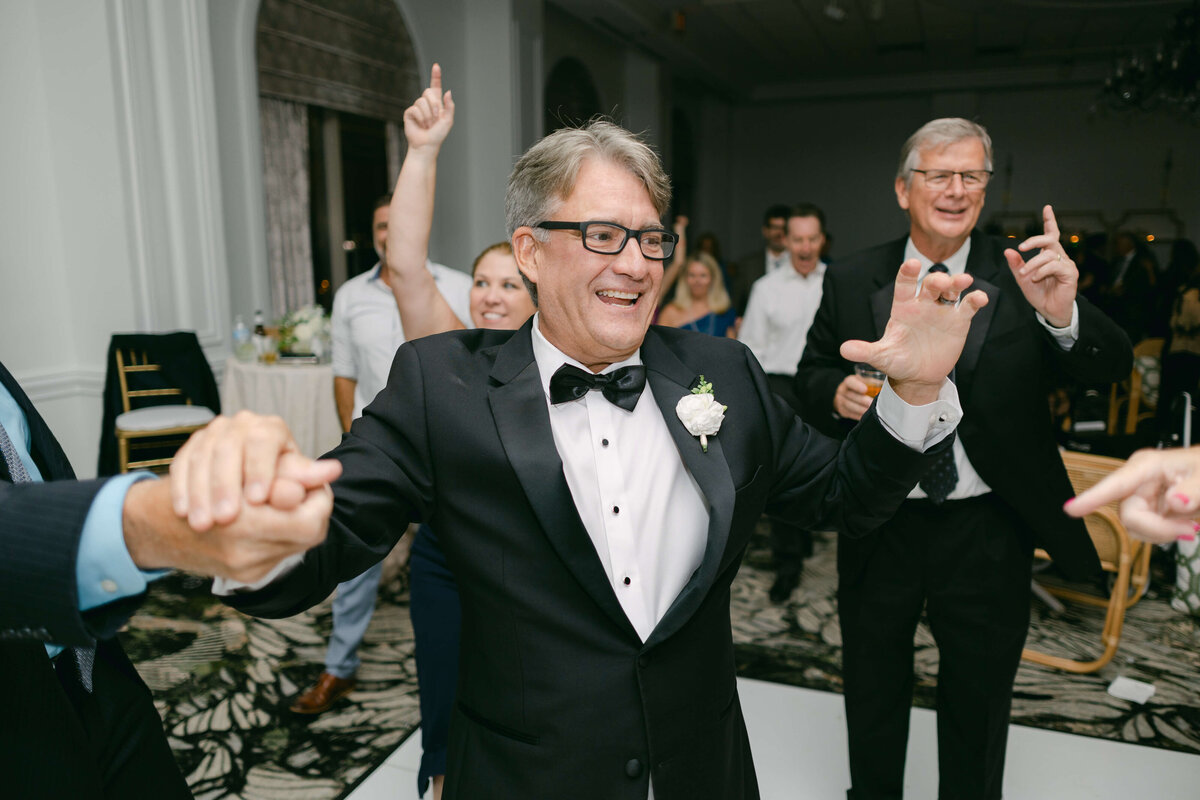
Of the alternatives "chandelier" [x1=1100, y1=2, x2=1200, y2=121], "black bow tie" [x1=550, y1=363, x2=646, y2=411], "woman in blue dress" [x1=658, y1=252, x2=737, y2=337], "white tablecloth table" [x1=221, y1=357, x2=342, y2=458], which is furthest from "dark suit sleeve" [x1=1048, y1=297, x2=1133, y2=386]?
"chandelier" [x1=1100, y1=2, x2=1200, y2=121]

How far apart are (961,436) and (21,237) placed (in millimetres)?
4466

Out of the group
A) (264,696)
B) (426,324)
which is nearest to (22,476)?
(426,324)

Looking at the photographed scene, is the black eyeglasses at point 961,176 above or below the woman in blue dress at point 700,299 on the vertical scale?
above

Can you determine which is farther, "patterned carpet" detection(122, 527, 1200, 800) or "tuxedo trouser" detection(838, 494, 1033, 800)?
"patterned carpet" detection(122, 527, 1200, 800)

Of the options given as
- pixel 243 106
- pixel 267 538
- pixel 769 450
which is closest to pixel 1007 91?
pixel 243 106

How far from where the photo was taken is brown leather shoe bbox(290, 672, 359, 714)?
2809 mm

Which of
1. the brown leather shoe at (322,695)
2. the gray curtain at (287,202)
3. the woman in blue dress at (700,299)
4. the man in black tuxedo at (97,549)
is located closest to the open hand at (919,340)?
the man in black tuxedo at (97,549)

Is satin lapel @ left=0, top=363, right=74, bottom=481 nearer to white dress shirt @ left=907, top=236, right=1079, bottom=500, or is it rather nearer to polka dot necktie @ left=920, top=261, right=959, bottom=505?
white dress shirt @ left=907, top=236, right=1079, bottom=500

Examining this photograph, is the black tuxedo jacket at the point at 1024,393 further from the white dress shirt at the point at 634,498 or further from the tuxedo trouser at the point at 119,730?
the tuxedo trouser at the point at 119,730

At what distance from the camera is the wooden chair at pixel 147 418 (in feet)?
12.8

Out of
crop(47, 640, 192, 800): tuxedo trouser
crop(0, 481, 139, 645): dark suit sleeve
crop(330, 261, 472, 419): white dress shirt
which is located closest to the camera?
crop(0, 481, 139, 645): dark suit sleeve

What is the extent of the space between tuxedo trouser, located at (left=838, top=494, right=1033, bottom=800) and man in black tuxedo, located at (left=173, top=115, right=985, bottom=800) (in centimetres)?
77

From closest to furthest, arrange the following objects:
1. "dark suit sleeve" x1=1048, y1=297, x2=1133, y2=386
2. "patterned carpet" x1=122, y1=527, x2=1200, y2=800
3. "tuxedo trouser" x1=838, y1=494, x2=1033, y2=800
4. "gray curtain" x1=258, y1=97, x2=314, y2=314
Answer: "dark suit sleeve" x1=1048, y1=297, x2=1133, y2=386, "tuxedo trouser" x1=838, y1=494, x2=1033, y2=800, "patterned carpet" x1=122, y1=527, x2=1200, y2=800, "gray curtain" x1=258, y1=97, x2=314, y2=314

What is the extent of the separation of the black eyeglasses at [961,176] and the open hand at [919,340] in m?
0.97
